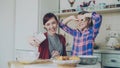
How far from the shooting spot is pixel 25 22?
354 cm

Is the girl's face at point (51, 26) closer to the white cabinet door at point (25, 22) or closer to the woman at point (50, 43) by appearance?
the woman at point (50, 43)

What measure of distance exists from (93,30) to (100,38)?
1042 millimetres

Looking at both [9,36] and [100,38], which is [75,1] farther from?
[9,36]

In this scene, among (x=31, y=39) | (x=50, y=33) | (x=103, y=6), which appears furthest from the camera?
(x=103, y=6)

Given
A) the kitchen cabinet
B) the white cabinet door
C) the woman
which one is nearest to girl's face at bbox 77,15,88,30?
the woman

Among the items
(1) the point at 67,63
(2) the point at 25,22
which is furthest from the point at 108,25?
(1) the point at 67,63

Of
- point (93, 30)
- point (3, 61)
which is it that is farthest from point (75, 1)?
point (3, 61)

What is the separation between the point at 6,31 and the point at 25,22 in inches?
26.5

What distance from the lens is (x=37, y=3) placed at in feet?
11.1

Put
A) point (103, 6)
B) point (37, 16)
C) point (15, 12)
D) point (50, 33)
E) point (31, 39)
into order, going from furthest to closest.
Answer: point (15, 12) → point (37, 16) → point (103, 6) → point (50, 33) → point (31, 39)

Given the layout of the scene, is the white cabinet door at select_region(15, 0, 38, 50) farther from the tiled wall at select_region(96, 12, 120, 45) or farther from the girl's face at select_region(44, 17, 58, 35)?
the girl's face at select_region(44, 17, 58, 35)

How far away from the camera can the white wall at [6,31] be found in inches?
156

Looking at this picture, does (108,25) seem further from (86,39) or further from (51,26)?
(51,26)

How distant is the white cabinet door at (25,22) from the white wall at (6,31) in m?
0.30
